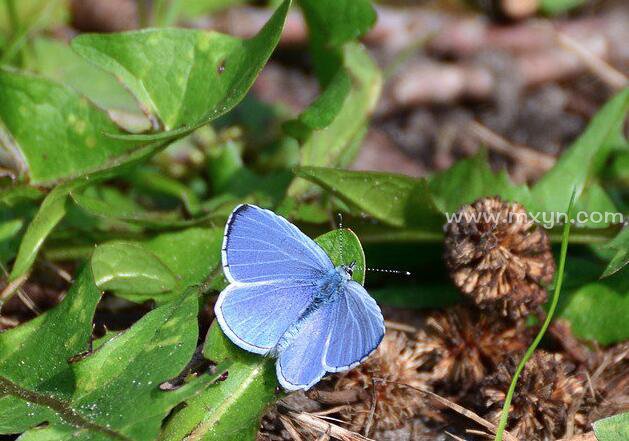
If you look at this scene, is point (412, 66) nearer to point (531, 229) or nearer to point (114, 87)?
point (114, 87)

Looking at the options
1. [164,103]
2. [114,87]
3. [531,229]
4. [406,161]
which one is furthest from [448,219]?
[114,87]

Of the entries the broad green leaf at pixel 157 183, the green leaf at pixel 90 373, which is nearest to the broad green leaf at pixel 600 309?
the green leaf at pixel 90 373

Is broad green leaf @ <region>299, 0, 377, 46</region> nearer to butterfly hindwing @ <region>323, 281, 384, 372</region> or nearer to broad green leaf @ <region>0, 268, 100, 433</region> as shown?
butterfly hindwing @ <region>323, 281, 384, 372</region>

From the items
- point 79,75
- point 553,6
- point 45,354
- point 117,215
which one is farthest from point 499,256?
point 553,6

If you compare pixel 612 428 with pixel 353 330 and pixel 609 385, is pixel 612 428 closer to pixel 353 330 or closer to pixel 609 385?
pixel 609 385

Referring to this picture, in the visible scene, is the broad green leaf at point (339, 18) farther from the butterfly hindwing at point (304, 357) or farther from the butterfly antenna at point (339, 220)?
the butterfly hindwing at point (304, 357)

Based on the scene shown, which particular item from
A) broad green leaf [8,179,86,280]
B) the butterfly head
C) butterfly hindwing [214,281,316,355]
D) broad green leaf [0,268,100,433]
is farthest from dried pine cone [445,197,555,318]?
broad green leaf [8,179,86,280]
